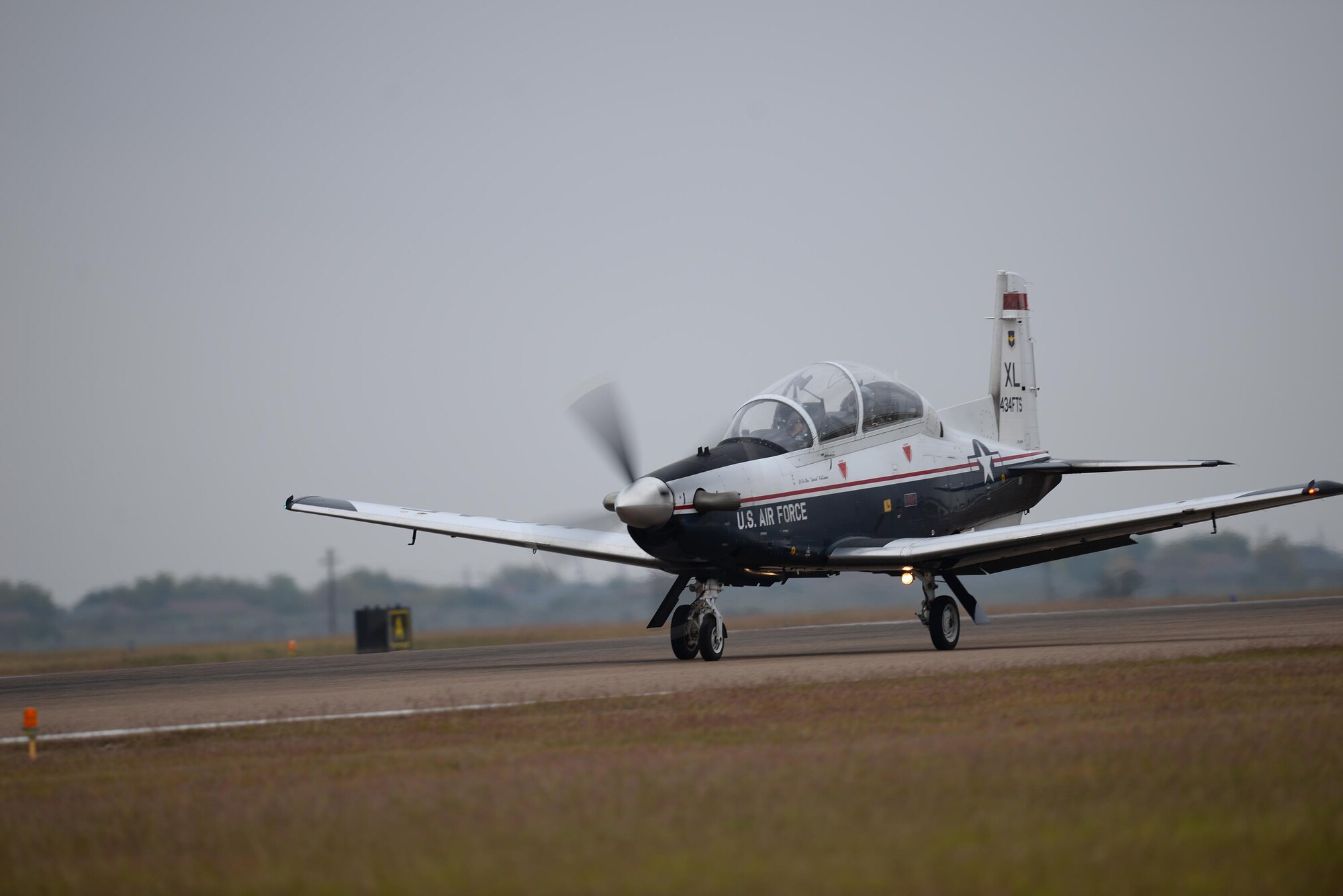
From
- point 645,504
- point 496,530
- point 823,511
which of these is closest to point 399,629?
point 496,530

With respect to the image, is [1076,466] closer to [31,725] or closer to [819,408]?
[819,408]

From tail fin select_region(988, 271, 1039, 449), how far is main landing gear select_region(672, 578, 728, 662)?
8201mm

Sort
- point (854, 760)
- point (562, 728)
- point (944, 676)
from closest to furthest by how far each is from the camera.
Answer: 1. point (854, 760)
2. point (562, 728)
3. point (944, 676)

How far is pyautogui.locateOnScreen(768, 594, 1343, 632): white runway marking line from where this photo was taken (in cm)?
3297

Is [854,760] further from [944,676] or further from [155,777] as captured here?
[944,676]

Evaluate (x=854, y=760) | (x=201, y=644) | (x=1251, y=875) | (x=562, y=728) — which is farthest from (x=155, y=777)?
(x=201, y=644)

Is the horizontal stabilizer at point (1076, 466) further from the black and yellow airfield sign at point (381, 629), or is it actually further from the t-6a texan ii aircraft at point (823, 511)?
the black and yellow airfield sign at point (381, 629)

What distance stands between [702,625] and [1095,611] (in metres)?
20.4

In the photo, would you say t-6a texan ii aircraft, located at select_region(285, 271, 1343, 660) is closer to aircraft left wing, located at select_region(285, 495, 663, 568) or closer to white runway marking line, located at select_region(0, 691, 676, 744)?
aircraft left wing, located at select_region(285, 495, 663, 568)

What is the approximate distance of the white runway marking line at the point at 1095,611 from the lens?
1298 inches

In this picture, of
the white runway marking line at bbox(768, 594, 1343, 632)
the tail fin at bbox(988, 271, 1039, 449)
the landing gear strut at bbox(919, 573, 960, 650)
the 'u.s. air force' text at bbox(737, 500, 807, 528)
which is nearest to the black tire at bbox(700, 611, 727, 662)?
the 'u.s. air force' text at bbox(737, 500, 807, 528)

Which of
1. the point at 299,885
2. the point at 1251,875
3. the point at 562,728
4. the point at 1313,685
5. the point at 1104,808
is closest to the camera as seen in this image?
the point at 1251,875

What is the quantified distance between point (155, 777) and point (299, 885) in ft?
12.6

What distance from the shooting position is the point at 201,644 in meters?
35.7
